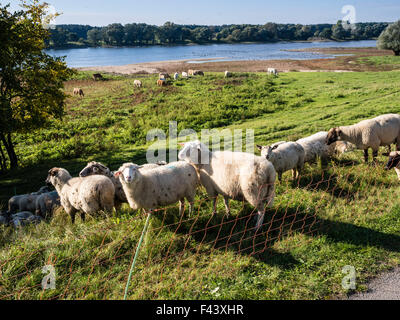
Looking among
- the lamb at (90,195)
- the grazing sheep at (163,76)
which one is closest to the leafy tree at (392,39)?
the grazing sheep at (163,76)

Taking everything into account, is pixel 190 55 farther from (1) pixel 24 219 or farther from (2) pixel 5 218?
(1) pixel 24 219

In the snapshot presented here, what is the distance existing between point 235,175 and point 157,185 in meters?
1.82

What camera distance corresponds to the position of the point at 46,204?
917 centimetres

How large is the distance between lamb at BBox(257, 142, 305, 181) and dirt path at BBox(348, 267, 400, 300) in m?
4.15

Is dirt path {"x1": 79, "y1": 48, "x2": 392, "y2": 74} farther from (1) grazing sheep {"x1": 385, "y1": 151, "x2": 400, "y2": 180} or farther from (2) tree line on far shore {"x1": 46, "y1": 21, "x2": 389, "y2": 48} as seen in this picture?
(2) tree line on far shore {"x1": 46, "y1": 21, "x2": 389, "y2": 48}

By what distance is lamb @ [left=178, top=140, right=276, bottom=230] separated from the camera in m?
6.11

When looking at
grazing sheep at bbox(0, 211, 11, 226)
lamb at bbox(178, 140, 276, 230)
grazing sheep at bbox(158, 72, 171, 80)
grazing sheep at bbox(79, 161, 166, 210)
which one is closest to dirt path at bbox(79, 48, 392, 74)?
grazing sheep at bbox(158, 72, 171, 80)

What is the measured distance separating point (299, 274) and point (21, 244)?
507 centimetres

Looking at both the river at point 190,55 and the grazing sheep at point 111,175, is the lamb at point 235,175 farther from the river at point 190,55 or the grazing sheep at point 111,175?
the river at point 190,55

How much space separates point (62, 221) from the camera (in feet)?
25.6

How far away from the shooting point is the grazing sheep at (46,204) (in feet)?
29.7

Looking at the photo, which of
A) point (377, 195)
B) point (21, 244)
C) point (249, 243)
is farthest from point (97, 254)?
point (377, 195)

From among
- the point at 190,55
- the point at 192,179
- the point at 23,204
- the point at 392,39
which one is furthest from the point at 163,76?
Answer: the point at 190,55
